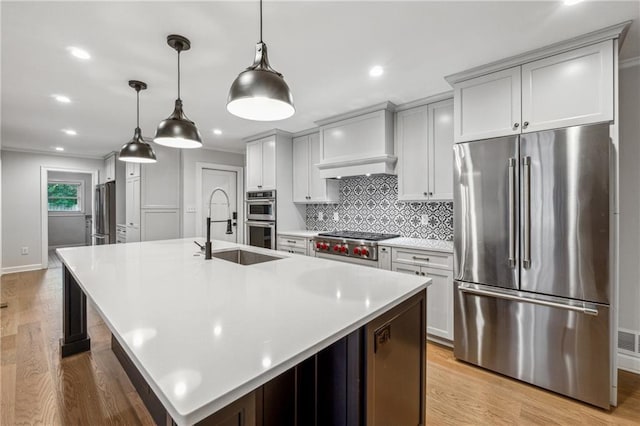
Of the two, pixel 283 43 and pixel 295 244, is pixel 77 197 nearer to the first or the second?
pixel 295 244

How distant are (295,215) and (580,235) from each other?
3226 mm

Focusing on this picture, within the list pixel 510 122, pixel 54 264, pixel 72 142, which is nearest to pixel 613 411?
pixel 510 122

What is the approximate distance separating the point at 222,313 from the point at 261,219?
3276 millimetres

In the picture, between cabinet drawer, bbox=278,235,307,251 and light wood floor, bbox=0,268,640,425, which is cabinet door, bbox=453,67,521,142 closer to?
light wood floor, bbox=0,268,640,425

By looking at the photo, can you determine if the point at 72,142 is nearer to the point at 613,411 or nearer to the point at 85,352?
the point at 85,352

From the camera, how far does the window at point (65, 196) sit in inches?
330

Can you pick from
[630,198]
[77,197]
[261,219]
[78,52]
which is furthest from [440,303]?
[77,197]

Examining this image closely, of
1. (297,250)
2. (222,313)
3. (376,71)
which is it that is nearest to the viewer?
(222,313)

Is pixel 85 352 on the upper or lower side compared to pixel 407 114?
lower

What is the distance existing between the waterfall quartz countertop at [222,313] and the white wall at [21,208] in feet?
17.3

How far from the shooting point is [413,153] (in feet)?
10.0

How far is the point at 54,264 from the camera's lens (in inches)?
247

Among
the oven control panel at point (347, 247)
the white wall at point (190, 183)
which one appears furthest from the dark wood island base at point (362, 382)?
the white wall at point (190, 183)

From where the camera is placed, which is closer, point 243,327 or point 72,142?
point 243,327
